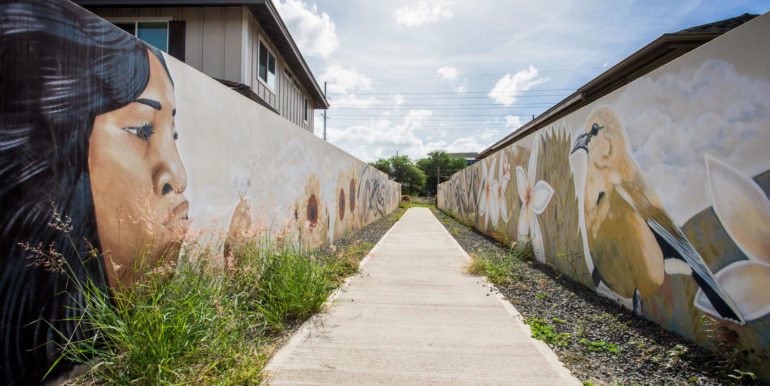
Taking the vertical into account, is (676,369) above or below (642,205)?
below

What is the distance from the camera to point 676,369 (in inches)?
101

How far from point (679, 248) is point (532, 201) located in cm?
404

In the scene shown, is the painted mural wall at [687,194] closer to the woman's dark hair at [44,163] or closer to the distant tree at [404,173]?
the woman's dark hair at [44,163]

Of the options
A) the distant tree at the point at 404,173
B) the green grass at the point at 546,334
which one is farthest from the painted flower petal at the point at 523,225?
the distant tree at the point at 404,173

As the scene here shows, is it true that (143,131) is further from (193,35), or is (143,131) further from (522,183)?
(522,183)

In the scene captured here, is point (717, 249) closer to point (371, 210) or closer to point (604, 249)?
point (604, 249)

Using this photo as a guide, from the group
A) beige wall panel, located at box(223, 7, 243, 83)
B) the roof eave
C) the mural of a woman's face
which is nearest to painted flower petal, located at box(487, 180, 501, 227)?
the roof eave

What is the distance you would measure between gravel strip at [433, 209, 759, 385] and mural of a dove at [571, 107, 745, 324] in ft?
1.23

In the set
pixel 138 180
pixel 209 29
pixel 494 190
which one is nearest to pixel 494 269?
pixel 138 180

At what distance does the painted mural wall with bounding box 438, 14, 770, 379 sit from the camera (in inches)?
96.3

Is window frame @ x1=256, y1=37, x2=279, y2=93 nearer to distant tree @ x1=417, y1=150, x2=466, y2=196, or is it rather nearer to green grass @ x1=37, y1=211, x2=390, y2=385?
green grass @ x1=37, y1=211, x2=390, y2=385

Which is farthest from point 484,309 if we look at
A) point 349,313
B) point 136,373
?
point 136,373

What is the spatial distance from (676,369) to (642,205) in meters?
1.68

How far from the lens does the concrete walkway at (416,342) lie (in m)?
2.55
